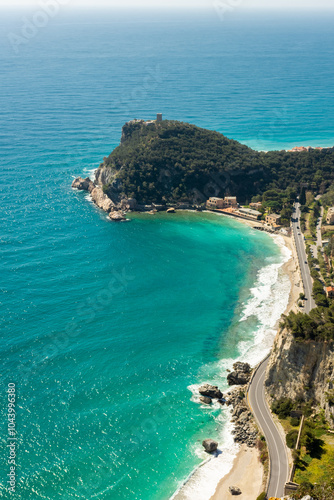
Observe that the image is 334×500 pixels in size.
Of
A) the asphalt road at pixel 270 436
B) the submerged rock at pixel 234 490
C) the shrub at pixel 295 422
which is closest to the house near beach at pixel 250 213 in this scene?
the asphalt road at pixel 270 436

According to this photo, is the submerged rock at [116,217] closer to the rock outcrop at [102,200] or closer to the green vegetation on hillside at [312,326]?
the rock outcrop at [102,200]

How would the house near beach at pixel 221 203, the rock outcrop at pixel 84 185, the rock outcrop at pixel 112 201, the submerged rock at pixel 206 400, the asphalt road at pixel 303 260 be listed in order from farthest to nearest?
the rock outcrop at pixel 84 185 < the house near beach at pixel 221 203 < the rock outcrop at pixel 112 201 < the asphalt road at pixel 303 260 < the submerged rock at pixel 206 400

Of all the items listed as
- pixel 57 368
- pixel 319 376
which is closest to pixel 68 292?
pixel 57 368

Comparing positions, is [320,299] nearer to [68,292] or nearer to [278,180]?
[68,292]

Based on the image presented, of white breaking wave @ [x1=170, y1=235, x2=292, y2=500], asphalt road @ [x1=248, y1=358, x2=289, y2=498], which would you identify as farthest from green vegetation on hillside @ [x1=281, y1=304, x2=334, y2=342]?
white breaking wave @ [x1=170, y1=235, x2=292, y2=500]

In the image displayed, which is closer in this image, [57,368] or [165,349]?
[57,368]

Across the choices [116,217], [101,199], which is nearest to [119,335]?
[116,217]

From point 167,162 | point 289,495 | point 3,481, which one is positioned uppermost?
point 167,162
